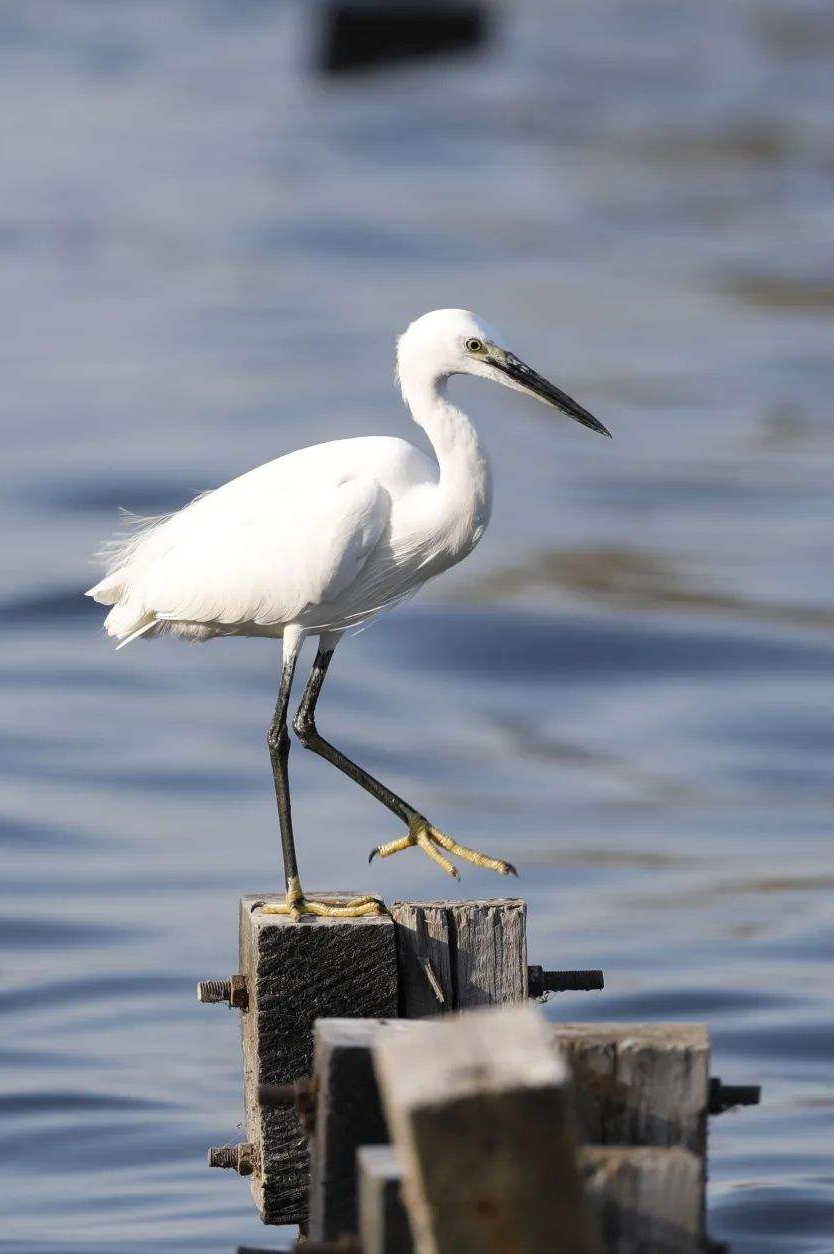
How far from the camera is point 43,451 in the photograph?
937 inches

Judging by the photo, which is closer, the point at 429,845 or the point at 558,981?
the point at 558,981

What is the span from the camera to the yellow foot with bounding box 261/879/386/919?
17.1 feet

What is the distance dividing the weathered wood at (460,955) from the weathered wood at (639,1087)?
1.55 metres

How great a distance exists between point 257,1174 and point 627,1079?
1.93 m

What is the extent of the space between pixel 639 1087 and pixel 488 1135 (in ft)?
2.36

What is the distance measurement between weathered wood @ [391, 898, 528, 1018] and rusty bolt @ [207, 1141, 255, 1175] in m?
0.52

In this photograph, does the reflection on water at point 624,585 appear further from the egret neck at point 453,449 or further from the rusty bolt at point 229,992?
the rusty bolt at point 229,992

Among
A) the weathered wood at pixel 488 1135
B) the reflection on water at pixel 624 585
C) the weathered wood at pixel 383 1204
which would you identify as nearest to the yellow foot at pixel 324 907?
the weathered wood at pixel 383 1204

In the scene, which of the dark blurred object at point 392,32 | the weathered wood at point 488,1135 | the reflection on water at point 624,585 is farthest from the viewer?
the dark blurred object at point 392,32

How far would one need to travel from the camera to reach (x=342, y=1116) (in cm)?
379

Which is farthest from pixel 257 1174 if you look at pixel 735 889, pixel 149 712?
pixel 149 712

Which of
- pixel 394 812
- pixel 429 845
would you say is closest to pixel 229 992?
pixel 429 845

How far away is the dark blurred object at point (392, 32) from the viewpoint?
3766 centimetres

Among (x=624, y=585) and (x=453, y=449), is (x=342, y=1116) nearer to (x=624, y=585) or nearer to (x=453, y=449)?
(x=453, y=449)
